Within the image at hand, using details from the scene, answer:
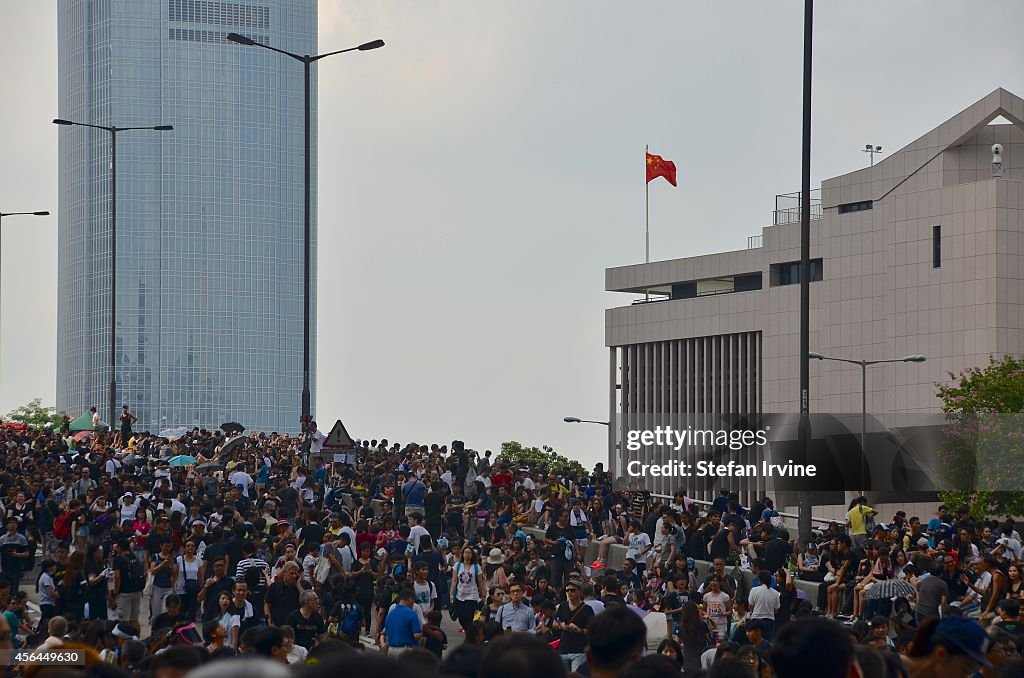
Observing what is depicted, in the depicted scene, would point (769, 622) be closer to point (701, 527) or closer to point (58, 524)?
point (701, 527)

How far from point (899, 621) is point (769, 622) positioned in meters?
1.47

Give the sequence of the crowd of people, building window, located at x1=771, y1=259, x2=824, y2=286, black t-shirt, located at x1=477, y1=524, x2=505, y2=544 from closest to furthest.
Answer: the crowd of people
black t-shirt, located at x1=477, y1=524, x2=505, y2=544
building window, located at x1=771, y1=259, x2=824, y2=286

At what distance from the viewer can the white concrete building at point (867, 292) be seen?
2933 inches

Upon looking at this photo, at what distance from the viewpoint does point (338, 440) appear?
3166cm

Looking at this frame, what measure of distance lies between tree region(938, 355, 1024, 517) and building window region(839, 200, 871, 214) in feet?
75.6

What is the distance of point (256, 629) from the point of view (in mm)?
11734

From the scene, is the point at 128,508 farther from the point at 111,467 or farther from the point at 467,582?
the point at 111,467

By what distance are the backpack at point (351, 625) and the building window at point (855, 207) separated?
209 feet

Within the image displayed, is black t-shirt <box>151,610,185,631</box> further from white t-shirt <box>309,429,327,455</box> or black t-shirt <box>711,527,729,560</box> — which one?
white t-shirt <box>309,429,327,455</box>

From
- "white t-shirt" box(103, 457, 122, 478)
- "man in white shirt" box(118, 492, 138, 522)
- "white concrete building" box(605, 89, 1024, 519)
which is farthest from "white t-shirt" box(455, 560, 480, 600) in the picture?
"white concrete building" box(605, 89, 1024, 519)

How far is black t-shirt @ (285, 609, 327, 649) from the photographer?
1633 centimetres

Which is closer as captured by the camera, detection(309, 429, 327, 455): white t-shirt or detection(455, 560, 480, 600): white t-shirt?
detection(455, 560, 480, 600): white t-shirt

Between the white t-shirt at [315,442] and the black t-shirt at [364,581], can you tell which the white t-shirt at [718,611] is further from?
the white t-shirt at [315,442]

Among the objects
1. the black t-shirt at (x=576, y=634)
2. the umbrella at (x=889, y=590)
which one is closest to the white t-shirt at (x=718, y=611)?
the black t-shirt at (x=576, y=634)
